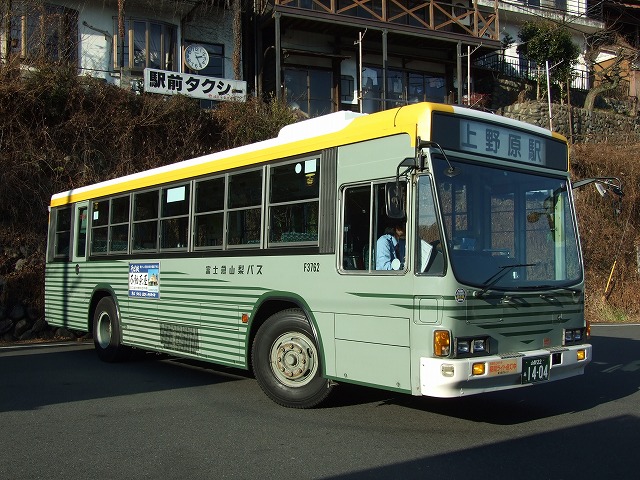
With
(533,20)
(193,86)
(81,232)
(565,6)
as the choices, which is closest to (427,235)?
(81,232)

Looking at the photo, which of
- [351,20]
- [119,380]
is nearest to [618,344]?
[119,380]

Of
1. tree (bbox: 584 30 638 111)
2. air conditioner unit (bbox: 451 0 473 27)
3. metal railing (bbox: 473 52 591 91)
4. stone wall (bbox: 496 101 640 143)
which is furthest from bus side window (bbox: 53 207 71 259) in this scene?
tree (bbox: 584 30 638 111)

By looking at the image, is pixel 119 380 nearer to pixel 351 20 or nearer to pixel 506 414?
pixel 506 414

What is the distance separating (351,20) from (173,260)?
57.9ft

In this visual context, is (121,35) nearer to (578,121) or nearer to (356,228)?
(356,228)

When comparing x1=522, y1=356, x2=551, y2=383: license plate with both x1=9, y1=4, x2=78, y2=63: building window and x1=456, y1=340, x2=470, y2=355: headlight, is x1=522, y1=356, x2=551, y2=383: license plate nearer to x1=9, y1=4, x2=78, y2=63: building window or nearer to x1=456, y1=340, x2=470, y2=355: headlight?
x1=456, y1=340, x2=470, y2=355: headlight

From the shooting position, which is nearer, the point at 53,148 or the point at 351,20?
the point at 53,148

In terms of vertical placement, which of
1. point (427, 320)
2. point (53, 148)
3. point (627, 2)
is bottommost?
point (427, 320)

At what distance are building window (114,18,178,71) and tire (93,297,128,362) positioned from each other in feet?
43.5

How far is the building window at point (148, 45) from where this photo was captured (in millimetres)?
22359

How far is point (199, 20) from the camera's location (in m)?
24.1

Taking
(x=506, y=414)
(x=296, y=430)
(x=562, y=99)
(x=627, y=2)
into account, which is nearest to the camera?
(x=296, y=430)

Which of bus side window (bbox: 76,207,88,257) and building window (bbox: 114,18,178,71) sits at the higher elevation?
building window (bbox: 114,18,178,71)

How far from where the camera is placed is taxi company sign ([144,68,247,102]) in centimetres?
1967
